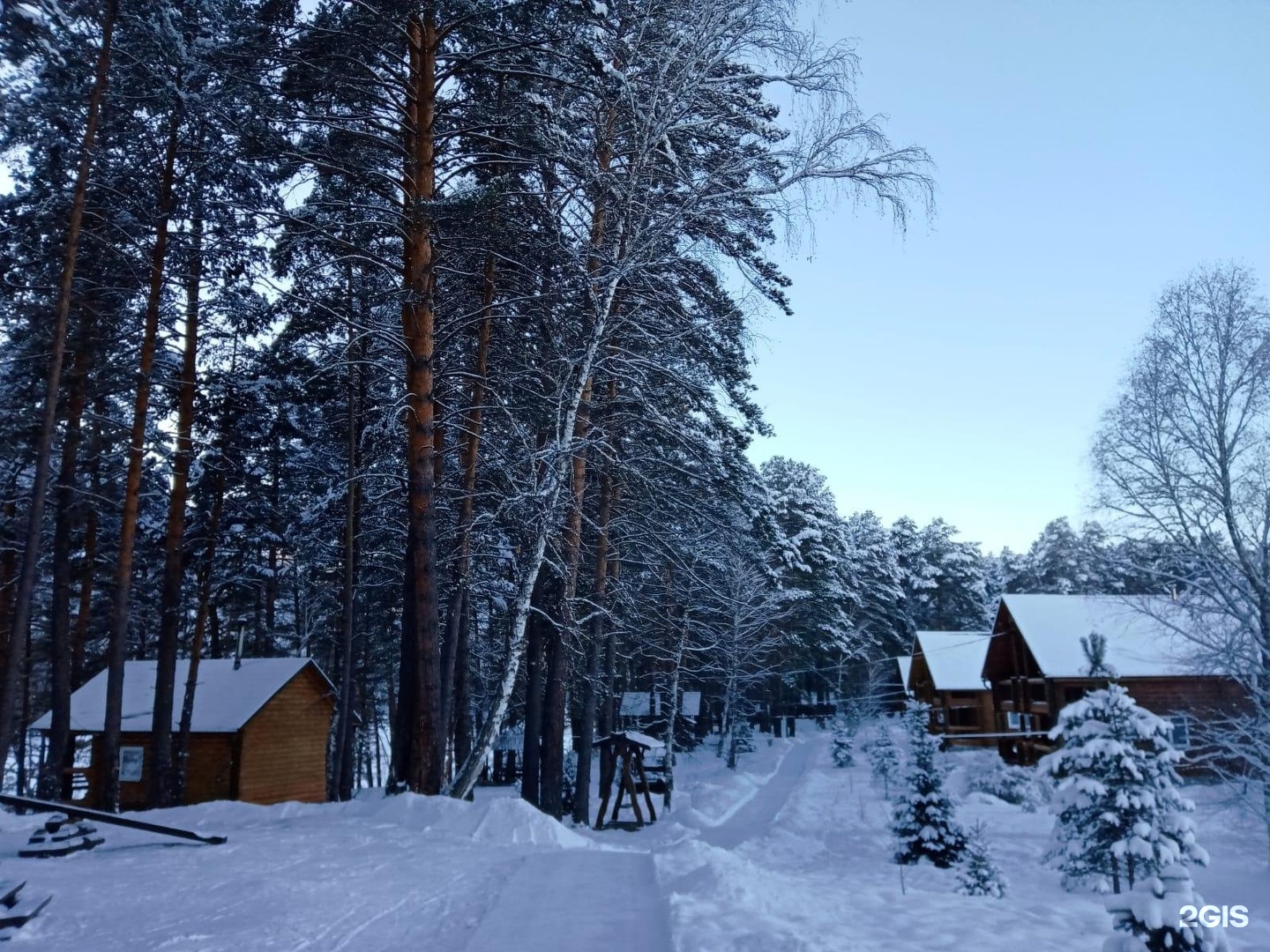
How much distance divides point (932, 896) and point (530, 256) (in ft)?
32.6

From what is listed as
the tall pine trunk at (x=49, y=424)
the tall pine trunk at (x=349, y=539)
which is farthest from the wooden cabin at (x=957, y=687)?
the tall pine trunk at (x=49, y=424)

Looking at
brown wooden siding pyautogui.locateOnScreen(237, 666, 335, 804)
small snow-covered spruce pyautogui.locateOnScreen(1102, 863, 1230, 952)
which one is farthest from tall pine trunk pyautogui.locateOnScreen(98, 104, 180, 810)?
small snow-covered spruce pyautogui.locateOnScreen(1102, 863, 1230, 952)

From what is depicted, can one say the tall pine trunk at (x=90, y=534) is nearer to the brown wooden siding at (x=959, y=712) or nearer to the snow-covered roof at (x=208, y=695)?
the snow-covered roof at (x=208, y=695)

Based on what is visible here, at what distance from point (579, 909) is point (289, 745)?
2480 cm

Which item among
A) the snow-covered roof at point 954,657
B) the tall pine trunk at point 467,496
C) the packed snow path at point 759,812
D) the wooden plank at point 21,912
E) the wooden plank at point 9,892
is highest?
the tall pine trunk at point 467,496

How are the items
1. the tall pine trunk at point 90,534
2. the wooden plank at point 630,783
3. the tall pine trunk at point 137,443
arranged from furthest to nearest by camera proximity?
the wooden plank at point 630,783 → the tall pine trunk at point 90,534 → the tall pine trunk at point 137,443

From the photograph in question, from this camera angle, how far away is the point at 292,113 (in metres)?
10.4

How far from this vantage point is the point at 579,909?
18.9 feet

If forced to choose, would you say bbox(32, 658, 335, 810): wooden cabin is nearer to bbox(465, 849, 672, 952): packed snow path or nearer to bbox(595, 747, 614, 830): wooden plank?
bbox(595, 747, 614, 830): wooden plank

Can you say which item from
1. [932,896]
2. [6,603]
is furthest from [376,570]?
[932,896]

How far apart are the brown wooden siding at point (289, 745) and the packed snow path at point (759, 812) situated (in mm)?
12776

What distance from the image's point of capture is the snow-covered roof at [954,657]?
42406 millimetres

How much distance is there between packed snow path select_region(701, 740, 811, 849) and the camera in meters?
21.5

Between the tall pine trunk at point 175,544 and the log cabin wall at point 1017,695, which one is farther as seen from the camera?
the log cabin wall at point 1017,695
